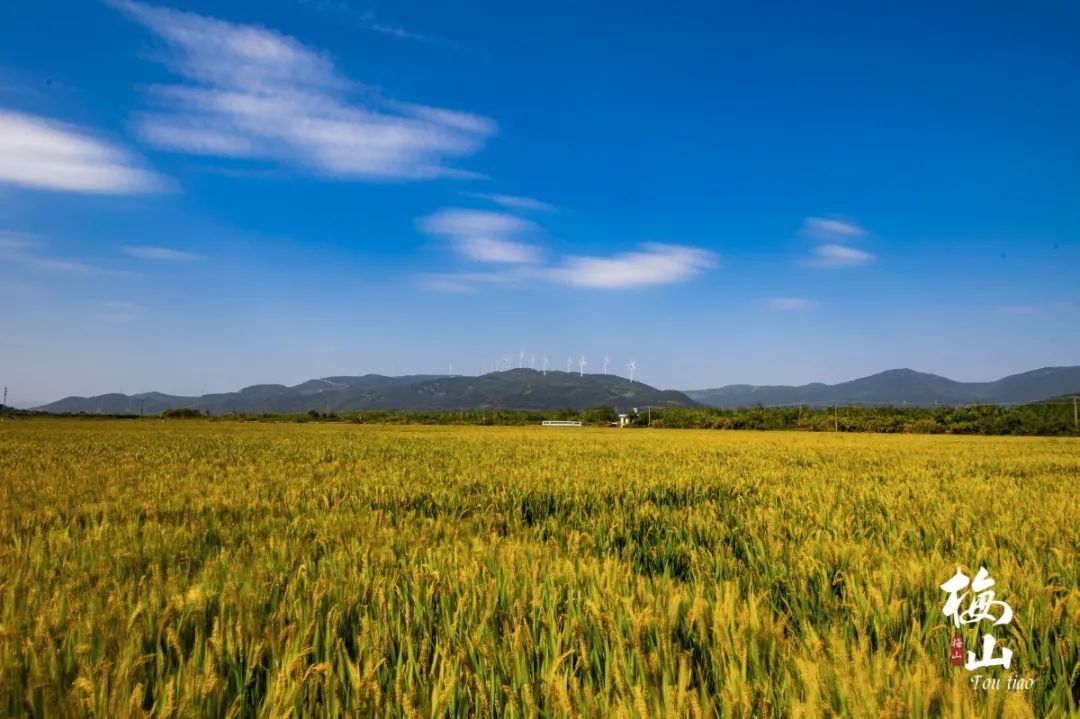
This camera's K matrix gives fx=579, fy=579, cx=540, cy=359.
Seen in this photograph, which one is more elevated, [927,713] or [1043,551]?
[927,713]

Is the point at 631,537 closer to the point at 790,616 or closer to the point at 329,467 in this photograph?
the point at 790,616

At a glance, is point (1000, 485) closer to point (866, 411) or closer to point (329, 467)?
point (329, 467)

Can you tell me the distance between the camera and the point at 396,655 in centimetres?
201

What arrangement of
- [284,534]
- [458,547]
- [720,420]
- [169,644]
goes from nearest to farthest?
[169,644]
[458,547]
[284,534]
[720,420]

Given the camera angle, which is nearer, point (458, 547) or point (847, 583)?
point (847, 583)

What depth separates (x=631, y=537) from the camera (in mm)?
4398

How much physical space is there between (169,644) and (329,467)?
7.82 m

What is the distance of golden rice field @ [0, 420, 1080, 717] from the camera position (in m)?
1.54

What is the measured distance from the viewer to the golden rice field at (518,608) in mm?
1538

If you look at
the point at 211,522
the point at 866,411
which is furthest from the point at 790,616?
the point at 866,411

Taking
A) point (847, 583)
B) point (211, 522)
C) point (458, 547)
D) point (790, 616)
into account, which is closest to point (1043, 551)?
point (847, 583)

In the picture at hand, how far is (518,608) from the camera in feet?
7.42

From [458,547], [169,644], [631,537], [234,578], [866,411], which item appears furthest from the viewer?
[866,411]

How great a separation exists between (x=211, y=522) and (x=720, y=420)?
68399 millimetres
